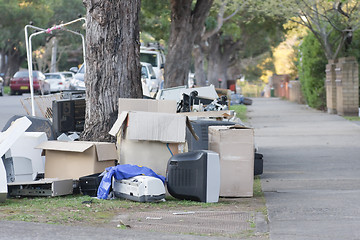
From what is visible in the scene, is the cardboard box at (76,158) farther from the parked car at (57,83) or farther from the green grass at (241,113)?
the parked car at (57,83)

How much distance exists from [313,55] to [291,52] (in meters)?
32.1

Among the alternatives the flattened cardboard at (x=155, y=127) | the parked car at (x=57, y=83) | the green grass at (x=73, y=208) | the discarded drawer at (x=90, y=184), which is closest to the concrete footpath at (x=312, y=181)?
the green grass at (x=73, y=208)

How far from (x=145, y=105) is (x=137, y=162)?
4.03 ft

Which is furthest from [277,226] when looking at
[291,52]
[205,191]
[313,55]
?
[291,52]

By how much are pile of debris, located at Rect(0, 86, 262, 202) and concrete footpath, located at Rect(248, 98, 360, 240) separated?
0.74 metres

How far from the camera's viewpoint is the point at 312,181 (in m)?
10.9

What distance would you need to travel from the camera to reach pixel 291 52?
2516 inches

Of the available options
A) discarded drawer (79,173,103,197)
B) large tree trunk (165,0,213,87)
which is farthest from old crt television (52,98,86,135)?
large tree trunk (165,0,213,87)

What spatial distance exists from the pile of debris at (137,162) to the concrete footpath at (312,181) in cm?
74

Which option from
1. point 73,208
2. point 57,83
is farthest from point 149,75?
point 73,208

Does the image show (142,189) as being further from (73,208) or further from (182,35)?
(182,35)

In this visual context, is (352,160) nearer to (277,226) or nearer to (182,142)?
(182,142)

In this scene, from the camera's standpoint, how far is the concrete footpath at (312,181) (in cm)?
707

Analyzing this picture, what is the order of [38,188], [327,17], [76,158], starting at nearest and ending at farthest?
[38,188] → [76,158] → [327,17]
